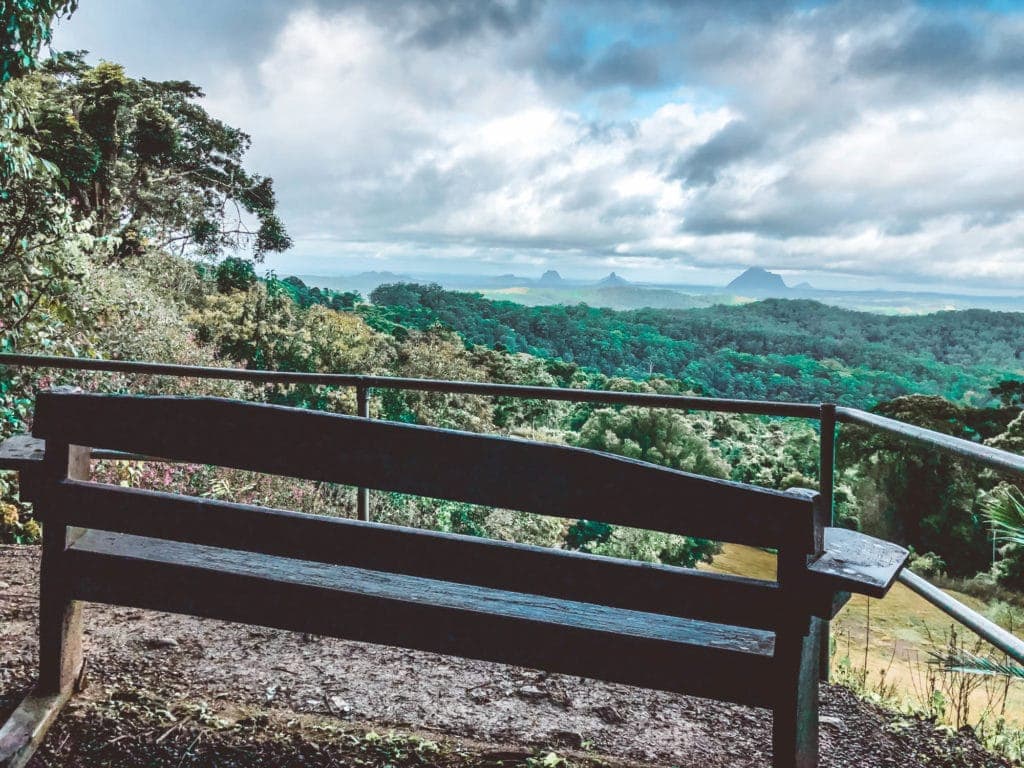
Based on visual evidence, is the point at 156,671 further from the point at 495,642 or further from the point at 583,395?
the point at 583,395

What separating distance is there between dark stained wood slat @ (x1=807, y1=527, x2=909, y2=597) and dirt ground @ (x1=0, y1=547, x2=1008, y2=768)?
2.82ft

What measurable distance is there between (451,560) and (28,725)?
1253mm

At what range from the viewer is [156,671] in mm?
2146

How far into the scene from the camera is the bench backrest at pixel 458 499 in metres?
1.11

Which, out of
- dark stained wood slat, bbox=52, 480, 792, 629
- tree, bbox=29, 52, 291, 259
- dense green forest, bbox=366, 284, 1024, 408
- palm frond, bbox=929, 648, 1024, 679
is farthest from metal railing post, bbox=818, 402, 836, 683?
dense green forest, bbox=366, 284, 1024, 408

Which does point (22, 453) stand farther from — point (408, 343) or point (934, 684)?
point (408, 343)

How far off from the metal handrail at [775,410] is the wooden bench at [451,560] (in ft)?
2.08

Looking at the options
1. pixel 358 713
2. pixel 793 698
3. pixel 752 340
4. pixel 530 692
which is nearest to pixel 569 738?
pixel 530 692

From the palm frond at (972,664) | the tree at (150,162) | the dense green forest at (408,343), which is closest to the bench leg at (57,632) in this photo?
the dense green forest at (408,343)

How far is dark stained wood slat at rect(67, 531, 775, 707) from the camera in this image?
4.15 ft

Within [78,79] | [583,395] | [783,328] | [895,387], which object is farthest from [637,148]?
[583,395]

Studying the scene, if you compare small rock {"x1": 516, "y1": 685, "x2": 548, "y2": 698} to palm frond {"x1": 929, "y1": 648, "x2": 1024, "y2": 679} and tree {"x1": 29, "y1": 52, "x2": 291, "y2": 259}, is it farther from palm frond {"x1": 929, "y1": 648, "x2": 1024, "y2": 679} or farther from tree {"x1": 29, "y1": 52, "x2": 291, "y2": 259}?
tree {"x1": 29, "y1": 52, "x2": 291, "y2": 259}

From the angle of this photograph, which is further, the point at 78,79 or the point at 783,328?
the point at 783,328

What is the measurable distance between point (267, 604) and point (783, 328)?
102 ft
